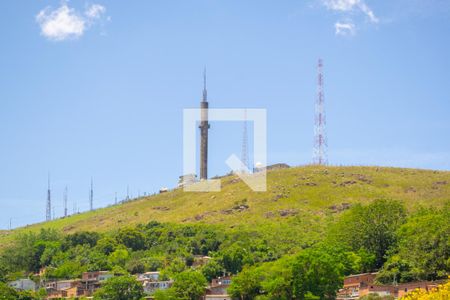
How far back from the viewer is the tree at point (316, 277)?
2594 inches

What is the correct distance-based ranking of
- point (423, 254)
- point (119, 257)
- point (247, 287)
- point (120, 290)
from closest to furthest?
point (423, 254) < point (247, 287) < point (120, 290) < point (119, 257)

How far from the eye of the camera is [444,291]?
147ft

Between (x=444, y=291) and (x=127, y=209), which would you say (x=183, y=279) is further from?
(x=127, y=209)

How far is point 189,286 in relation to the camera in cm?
7412

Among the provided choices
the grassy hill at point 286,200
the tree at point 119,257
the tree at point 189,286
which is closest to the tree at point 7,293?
the tree at point 189,286

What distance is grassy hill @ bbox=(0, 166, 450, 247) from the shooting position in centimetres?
11488

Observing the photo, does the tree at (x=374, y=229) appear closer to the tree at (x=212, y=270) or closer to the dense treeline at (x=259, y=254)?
the dense treeline at (x=259, y=254)

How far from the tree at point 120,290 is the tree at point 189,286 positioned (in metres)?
3.89

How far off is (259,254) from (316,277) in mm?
21701

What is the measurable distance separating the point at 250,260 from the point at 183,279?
37.7 ft

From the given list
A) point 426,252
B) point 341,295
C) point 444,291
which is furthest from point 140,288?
point 444,291

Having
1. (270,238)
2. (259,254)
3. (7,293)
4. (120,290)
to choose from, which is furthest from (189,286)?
(270,238)

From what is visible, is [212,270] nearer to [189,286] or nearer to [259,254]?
[259,254]

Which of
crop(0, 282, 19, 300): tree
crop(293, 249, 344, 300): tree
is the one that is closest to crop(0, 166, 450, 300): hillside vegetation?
crop(293, 249, 344, 300): tree
